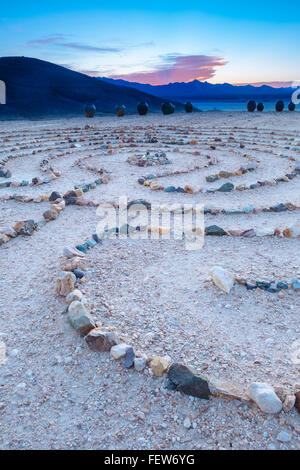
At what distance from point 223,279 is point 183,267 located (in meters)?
0.87

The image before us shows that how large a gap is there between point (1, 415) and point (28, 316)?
4.65 feet

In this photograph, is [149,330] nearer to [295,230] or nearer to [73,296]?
[73,296]

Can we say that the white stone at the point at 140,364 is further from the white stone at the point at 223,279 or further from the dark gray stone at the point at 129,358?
the white stone at the point at 223,279

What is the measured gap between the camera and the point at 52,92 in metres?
52.5

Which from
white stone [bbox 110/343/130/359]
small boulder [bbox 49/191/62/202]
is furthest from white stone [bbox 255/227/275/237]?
small boulder [bbox 49/191/62/202]

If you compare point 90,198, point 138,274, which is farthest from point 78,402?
point 90,198

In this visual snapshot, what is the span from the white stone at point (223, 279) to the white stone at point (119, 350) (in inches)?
64.5

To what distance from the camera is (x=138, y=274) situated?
17.1 feet

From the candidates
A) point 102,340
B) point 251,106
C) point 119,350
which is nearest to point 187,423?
point 119,350

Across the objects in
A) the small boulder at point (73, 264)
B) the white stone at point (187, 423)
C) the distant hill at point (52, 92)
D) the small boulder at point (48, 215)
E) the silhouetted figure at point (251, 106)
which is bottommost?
the white stone at point (187, 423)

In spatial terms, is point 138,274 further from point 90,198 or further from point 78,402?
point 90,198

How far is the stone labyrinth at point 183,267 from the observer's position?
144 inches

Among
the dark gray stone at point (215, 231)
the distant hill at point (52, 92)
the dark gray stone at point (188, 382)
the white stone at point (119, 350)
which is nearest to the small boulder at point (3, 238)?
the dark gray stone at point (215, 231)

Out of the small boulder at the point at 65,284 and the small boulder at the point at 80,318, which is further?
the small boulder at the point at 65,284
